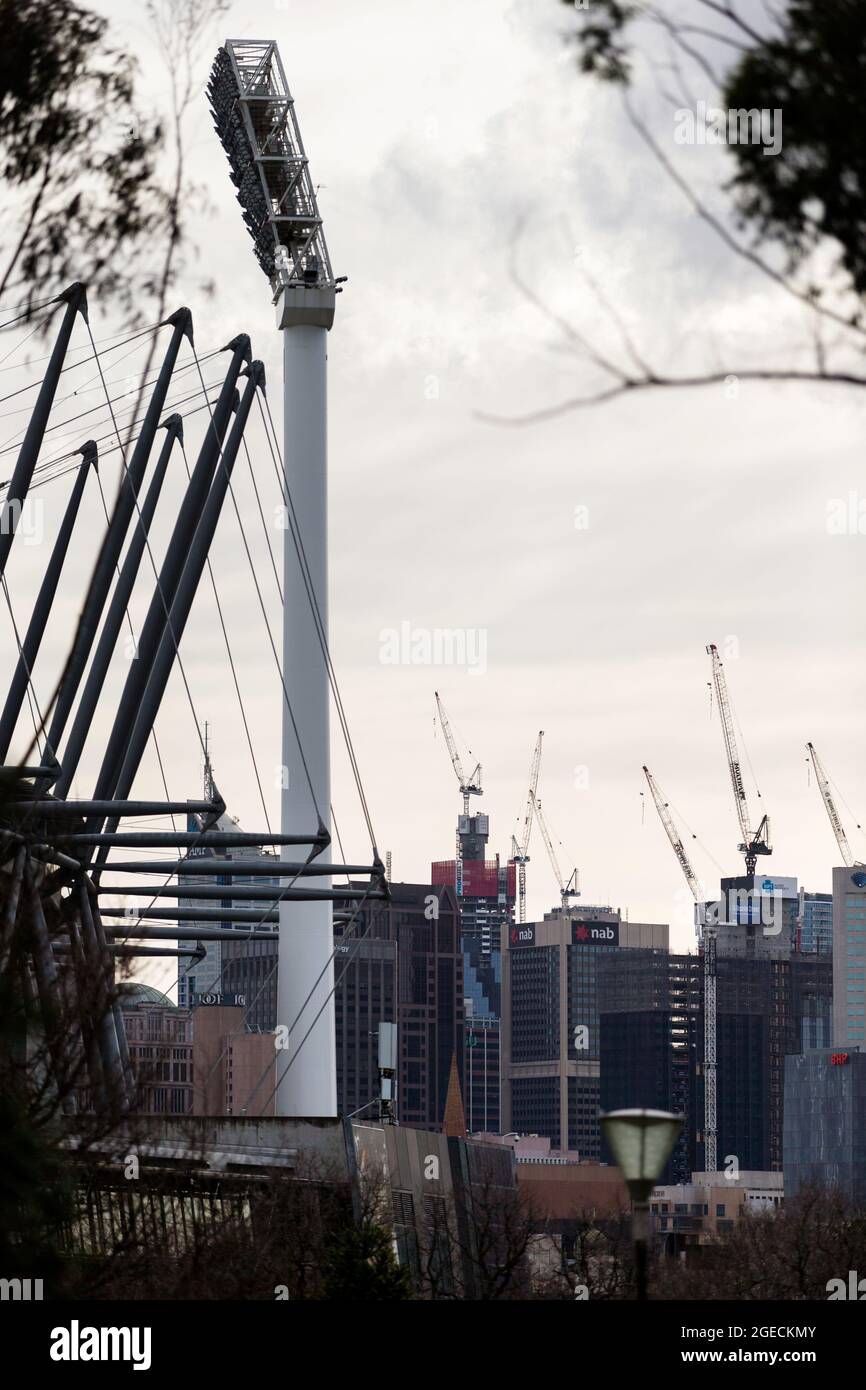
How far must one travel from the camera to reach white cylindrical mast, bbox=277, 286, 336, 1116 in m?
98.4

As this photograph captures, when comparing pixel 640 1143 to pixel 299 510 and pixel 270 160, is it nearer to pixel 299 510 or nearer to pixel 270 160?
pixel 299 510

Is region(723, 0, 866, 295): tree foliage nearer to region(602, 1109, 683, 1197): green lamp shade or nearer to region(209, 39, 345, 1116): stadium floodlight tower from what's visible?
region(602, 1109, 683, 1197): green lamp shade

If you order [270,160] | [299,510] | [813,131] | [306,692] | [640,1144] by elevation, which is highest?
[270,160]

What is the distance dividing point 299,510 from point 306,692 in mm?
7516

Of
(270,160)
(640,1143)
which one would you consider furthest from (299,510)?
(640,1143)

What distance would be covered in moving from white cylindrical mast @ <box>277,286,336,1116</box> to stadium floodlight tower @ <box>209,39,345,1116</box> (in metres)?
0.04

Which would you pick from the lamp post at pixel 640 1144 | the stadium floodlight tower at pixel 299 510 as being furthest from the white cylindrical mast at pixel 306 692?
the lamp post at pixel 640 1144

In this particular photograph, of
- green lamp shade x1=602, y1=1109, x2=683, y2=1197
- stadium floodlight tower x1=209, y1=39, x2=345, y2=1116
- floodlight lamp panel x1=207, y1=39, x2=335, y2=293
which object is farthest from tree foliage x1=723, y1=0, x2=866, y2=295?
floodlight lamp panel x1=207, y1=39, x2=335, y2=293

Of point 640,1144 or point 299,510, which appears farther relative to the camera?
point 299,510

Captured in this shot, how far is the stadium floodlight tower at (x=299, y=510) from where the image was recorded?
323 ft

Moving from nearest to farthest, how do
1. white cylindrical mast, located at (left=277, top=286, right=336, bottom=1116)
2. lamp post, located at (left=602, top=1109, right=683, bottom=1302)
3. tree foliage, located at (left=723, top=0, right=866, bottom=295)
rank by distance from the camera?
1. tree foliage, located at (left=723, top=0, right=866, bottom=295)
2. lamp post, located at (left=602, top=1109, right=683, bottom=1302)
3. white cylindrical mast, located at (left=277, top=286, right=336, bottom=1116)

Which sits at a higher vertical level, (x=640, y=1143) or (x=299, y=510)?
(x=299, y=510)

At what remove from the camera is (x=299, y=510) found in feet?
329
